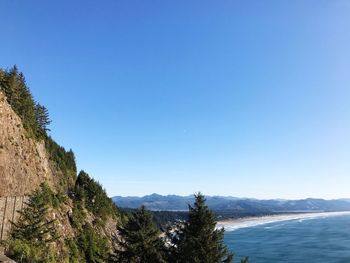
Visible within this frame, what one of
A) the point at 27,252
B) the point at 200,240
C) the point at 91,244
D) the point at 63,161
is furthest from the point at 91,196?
the point at 200,240

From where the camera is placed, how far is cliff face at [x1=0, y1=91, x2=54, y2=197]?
57844 millimetres

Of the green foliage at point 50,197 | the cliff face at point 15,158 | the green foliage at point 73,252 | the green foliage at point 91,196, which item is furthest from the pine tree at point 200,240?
the green foliage at point 91,196

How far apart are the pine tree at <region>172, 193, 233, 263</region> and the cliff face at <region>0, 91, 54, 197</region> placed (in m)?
36.5

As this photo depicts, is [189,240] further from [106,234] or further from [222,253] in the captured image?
[106,234]

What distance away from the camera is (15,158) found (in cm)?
6256

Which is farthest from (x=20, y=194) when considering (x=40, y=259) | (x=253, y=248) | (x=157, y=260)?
(x=253, y=248)

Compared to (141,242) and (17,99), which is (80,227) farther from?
(141,242)

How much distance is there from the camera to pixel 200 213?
28.8 metres

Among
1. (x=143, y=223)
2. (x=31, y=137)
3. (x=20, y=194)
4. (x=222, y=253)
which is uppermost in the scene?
(x=31, y=137)

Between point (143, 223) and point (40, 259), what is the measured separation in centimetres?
1846

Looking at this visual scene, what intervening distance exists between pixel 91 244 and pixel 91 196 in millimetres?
25323

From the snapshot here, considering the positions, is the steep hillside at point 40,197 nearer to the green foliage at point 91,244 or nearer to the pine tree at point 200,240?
the green foliage at point 91,244

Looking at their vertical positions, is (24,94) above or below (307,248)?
above

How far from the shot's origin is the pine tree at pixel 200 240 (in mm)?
27031
